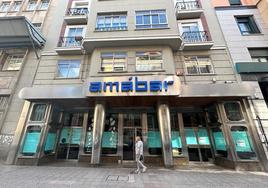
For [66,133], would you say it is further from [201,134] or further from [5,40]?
[201,134]

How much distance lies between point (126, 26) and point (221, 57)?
799cm

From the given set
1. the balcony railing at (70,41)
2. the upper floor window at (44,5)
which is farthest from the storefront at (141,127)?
the upper floor window at (44,5)

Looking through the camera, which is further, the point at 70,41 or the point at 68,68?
the point at 70,41

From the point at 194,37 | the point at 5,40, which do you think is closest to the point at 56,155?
the point at 5,40

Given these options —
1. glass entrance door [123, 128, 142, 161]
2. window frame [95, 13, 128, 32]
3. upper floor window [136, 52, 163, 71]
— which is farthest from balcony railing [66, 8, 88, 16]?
glass entrance door [123, 128, 142, 161]

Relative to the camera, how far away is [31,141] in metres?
9.27

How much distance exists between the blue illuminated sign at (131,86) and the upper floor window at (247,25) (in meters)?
9.51

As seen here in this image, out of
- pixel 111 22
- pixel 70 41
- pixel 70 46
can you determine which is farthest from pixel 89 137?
pixel 111 22

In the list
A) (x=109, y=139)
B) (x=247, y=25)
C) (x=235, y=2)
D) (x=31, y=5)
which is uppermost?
(x=31, y=5)

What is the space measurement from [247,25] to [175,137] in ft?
39.8

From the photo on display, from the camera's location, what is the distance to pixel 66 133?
10.8m

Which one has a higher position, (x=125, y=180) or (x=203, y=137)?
(x=203, y=137)

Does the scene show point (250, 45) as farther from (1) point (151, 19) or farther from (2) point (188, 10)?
(1) point (151, 19)

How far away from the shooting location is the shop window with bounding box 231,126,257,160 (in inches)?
320
